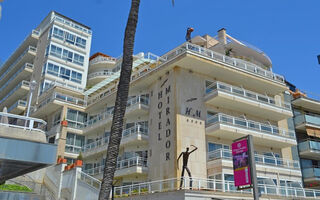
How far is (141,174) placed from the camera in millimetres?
27156

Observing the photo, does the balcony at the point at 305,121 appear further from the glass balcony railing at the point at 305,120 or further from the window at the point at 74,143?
the window at the point at 74,143

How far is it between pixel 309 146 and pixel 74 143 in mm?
25169

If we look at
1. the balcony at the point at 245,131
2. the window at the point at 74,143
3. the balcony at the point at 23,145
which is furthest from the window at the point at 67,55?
the balcony at the point at 23,145

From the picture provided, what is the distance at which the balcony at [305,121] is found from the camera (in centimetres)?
3334

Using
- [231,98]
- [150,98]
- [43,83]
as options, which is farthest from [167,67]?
[43,83]

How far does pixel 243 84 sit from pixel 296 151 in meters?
8.97

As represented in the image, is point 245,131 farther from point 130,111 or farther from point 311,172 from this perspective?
point 130,111

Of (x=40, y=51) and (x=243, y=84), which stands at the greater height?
(x=40, y=51)

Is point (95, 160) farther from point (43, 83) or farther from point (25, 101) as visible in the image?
point (25, 101)

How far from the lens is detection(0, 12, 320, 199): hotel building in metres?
24.4

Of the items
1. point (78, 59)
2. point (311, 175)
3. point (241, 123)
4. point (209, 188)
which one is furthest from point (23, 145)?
point (78, 59)

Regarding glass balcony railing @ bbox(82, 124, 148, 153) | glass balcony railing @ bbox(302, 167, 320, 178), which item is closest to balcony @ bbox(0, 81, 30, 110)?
glass balcony railing @ bbox(82, 124, 148, 153)

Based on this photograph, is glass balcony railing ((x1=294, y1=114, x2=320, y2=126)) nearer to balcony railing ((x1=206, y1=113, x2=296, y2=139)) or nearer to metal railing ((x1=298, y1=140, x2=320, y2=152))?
metal railing ((x1=298, y1=140, x2=320, y2=152))

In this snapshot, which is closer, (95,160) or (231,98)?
(231,98)
